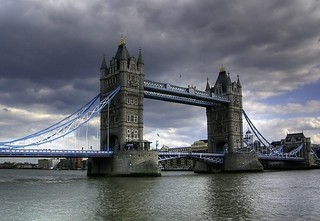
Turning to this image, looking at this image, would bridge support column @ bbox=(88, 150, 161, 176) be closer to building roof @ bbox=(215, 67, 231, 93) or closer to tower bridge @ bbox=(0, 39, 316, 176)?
tower bridge @ bbox=(0, 39, 316, 176)

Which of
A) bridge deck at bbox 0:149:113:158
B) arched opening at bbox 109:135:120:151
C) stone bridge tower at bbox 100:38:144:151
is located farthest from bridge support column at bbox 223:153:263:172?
bridge deck at bbox 0:149:113:158

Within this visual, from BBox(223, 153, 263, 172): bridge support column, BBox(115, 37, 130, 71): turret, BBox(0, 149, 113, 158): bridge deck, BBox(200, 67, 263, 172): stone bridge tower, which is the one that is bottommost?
BBox(223, 153, 263, 172): bridge support column

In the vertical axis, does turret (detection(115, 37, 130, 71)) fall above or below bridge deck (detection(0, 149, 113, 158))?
above

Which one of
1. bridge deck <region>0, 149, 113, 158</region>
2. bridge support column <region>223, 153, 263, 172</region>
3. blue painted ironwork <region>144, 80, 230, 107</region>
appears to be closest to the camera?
bridge deck <region>0, 149, 113, 158</region>

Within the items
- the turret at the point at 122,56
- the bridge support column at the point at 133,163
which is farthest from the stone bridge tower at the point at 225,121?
the turret at the point at 122,56

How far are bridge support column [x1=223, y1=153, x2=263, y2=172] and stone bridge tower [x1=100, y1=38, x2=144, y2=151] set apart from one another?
2663 centimetres

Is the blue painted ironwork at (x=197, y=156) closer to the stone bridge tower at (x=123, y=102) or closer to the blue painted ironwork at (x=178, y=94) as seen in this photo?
the stone bridge tower at (x=123, y=102)

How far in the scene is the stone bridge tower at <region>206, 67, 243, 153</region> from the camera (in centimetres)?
9838

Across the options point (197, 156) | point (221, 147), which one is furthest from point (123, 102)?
point (221, 147)

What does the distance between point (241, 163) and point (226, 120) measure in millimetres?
13601

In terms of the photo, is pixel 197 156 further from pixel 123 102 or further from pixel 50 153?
pixel 50 153

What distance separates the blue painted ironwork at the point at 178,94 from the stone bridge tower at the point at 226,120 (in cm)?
369

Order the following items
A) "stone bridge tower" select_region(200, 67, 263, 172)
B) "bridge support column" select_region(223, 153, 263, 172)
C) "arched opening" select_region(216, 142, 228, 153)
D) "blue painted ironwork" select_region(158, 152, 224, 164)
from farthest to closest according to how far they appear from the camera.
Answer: "arched opening" select_region(216, 142, 228, 153)
"stone bridge tower" select_region(200, 67, 263, 172)
"bridge support column" select_region(223, 153, 263, 172)
"blue painted ironwork" select_region(158, 152, 224, 164)

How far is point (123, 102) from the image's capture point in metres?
72.6
